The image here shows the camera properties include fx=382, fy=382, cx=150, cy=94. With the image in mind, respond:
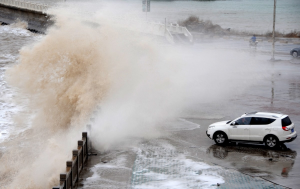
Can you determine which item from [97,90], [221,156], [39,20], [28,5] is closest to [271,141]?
[221,156]

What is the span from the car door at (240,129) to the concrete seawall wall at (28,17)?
132ft

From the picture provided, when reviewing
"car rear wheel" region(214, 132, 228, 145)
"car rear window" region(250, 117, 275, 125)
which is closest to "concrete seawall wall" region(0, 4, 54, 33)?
"car rear wheel" region(214, 132, 228, 145)

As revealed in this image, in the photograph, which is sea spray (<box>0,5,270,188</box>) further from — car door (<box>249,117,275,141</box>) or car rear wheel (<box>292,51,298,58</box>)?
car rear wheel (<box>292,51,298,58</box>)

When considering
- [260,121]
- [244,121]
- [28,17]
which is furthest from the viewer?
[28,17]

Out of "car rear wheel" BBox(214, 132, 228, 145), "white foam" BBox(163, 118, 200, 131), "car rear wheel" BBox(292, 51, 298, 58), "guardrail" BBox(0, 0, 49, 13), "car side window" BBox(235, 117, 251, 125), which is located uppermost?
"guardrail" BBox(0, 0, 49, 13)

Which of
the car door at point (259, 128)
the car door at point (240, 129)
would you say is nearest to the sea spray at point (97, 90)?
the car door at point (240, 129)

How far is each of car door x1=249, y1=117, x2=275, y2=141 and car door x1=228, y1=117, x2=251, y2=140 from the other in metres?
0.16

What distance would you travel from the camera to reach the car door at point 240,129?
15.5m

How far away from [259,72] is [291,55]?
31.6ft

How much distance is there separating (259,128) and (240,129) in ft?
2.46

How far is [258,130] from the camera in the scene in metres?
15.3

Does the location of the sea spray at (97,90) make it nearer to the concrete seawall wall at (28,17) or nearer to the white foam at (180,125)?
the white foam at (180,125)

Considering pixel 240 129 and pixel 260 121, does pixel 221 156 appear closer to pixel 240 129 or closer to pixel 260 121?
pixel 240 129

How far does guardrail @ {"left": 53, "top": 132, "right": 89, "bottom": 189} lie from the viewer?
1009 cm
